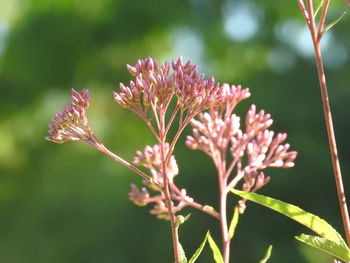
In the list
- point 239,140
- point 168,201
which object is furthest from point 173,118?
point 239,140

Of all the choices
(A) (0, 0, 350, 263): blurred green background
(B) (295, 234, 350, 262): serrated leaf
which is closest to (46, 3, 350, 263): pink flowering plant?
(B) (295, 234, 350, 262): serrated leaf

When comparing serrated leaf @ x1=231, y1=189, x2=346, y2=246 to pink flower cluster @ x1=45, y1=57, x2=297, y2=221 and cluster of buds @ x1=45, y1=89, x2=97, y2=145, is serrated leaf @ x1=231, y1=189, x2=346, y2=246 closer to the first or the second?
pink flower cluster @ x1=45, y1=57, x2=297, y2=221

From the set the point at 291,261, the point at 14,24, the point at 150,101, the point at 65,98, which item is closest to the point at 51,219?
the point at 65,98

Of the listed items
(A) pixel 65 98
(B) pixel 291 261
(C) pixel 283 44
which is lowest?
(B) pixel 291 261

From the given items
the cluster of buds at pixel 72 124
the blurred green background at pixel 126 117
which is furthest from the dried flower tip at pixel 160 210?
the blurred green background at pixel 126 117

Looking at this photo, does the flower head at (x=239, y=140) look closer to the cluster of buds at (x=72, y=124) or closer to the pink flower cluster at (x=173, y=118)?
the pink flower cluster at (x=173, y=118)

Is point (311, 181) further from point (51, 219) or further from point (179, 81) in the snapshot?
point (179, 81)

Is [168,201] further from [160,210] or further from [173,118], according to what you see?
[160,210]
